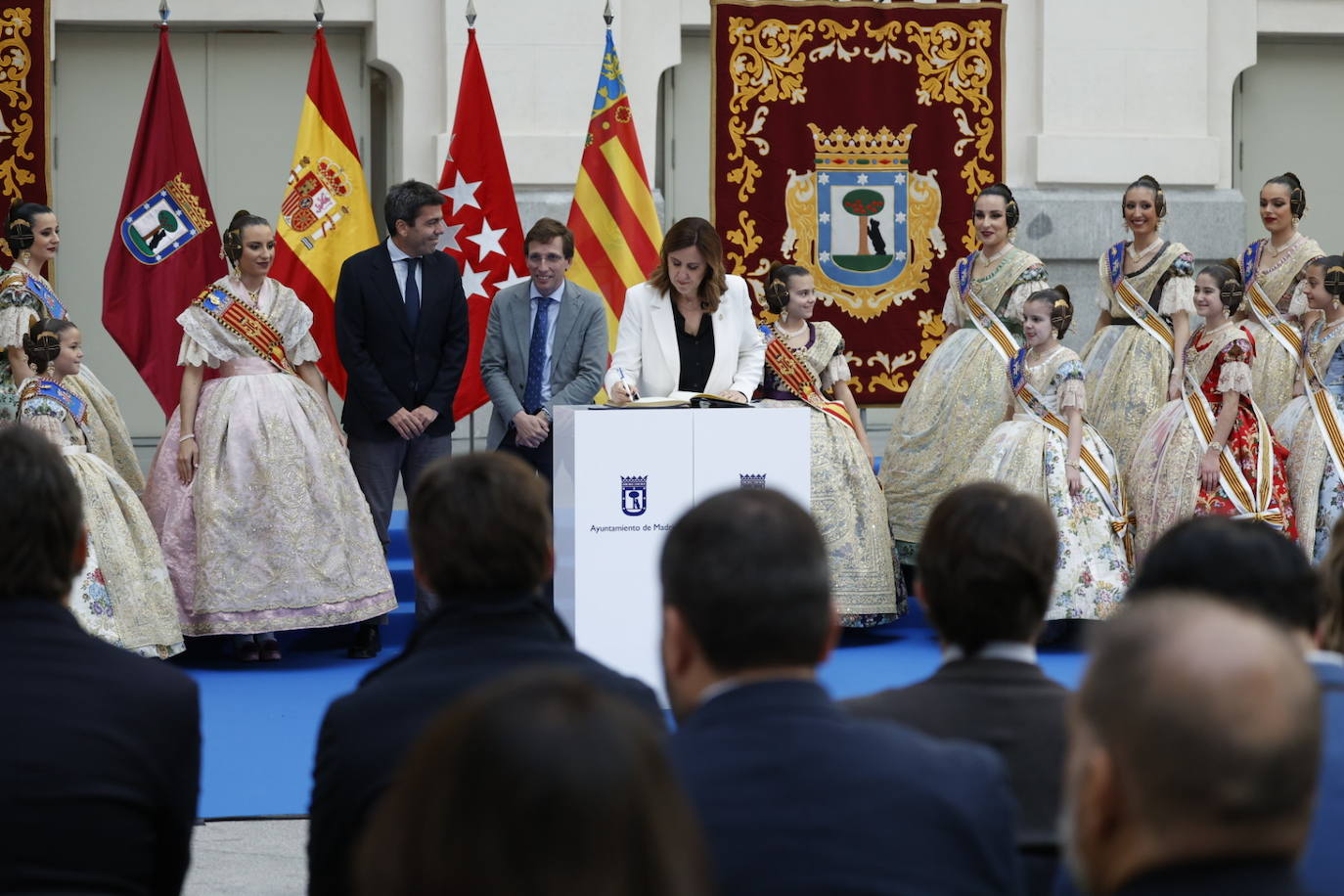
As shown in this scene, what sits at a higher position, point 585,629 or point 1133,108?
point 1133,108

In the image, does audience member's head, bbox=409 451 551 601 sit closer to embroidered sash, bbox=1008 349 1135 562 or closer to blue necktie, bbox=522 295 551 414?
blue necktie, bbox=522 295 551 414

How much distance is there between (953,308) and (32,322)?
11.4 ft

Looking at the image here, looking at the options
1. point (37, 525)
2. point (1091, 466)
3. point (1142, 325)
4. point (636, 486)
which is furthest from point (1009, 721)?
point (1142, 325)

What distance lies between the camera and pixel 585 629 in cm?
502

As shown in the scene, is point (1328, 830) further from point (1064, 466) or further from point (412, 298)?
point (412, 298)

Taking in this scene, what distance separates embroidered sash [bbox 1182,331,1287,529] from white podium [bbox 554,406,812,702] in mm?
2016

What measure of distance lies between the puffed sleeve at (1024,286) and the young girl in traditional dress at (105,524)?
128 inches

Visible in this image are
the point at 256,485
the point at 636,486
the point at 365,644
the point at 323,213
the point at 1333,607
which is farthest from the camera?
the point at 323,213

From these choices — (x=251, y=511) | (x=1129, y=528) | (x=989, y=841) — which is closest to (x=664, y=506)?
(x=251, y=511)

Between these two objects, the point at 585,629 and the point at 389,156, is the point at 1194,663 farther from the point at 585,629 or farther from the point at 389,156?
the point at 389,156

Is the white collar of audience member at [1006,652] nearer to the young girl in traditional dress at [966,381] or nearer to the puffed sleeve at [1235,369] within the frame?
the puffed sleeve at [1235,369]

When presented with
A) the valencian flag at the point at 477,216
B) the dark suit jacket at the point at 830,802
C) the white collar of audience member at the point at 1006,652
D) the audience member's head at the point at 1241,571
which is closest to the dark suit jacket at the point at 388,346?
the valencian flag at the point at 477,216

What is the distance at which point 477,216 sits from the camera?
24.5 feet

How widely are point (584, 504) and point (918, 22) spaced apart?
3.65 metres
